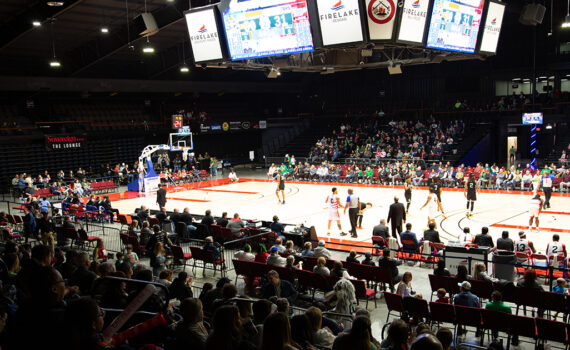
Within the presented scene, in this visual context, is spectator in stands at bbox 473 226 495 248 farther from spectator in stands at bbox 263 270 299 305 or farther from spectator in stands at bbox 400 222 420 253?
spectator in stands at bbox 263 270 299 305

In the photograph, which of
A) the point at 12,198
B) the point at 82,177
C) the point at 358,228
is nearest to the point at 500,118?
the point at 358,228

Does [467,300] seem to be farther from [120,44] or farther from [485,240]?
[120,44]

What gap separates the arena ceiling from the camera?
53.4ft

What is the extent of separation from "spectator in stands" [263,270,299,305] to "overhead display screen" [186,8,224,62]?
8872 millimetres

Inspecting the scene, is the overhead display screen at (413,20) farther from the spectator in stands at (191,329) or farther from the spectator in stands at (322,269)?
the spectator in stands at (191,329)

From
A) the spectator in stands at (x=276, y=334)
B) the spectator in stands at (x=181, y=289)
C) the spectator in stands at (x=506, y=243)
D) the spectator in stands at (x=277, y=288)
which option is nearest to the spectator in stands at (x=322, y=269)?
the spectator in stands at (x=277, y=288)

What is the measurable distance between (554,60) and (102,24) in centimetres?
2994

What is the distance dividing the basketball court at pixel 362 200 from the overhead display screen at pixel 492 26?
5.97m

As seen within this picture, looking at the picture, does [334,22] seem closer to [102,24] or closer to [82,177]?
[102,24]

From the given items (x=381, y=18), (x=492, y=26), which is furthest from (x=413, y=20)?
(x=492, y=26)

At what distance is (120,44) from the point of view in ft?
95.1

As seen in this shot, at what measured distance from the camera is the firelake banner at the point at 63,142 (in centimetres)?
3103

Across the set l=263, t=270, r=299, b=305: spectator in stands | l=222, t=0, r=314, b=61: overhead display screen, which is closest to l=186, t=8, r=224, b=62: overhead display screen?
l=222, t=0, r=314, b=61: overhead display screen

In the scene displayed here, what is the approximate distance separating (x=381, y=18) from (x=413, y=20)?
872 mm
